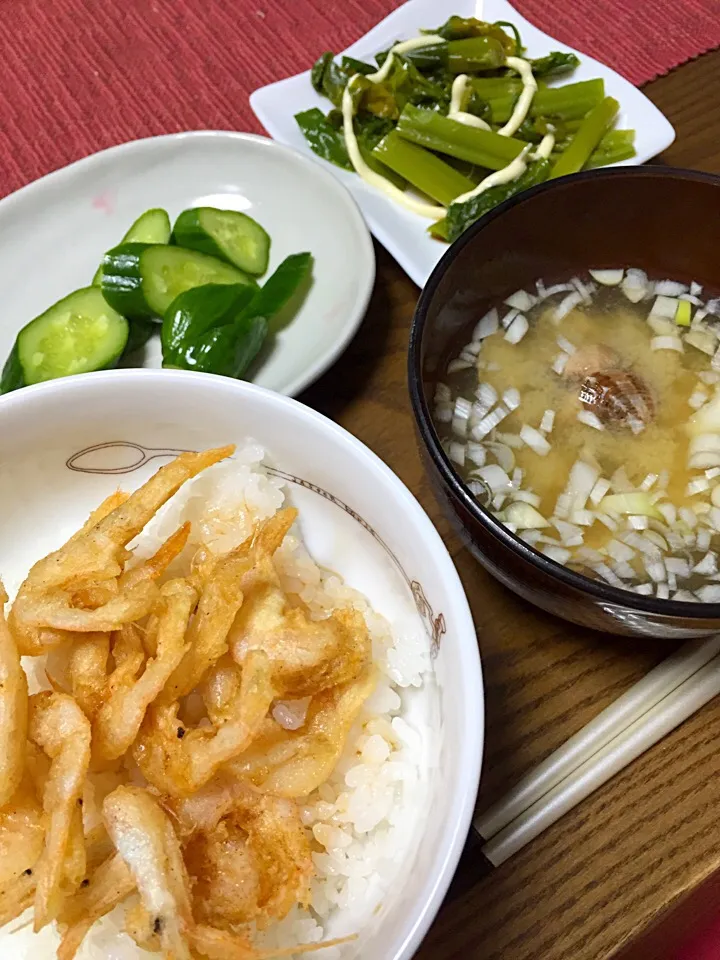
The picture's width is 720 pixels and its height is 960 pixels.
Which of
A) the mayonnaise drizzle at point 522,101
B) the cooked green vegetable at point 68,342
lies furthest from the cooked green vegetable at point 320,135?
the cooked green vegetable at point 68,342

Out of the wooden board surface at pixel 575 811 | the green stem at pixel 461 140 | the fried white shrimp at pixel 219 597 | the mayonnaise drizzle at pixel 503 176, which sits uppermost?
the green stem at pixel 461 140

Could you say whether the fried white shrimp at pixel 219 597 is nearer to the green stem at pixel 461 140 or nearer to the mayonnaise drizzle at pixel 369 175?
the mayonnaise drizzle at pixel 369 175

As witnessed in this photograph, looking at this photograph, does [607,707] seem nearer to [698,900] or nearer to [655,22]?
[698,900]

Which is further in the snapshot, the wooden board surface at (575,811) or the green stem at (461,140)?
the green stem at (461,140)

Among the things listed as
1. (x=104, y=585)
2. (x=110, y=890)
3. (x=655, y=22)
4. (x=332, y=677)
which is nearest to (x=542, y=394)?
(x=332, y=677)

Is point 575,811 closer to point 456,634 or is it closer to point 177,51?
point 456,634

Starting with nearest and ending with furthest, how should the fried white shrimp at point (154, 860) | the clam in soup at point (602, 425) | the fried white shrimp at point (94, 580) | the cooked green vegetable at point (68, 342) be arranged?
the fried white shrimp at point (154, 860) → the fried white shrimp at point (94, 580) → the clam in soup at point (602, 425) → the cooked green vegetable at point (68, 342)
